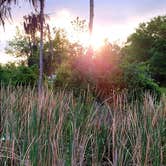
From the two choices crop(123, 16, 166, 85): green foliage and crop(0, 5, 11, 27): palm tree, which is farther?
crop(123, 16, 166, 85): green foliage

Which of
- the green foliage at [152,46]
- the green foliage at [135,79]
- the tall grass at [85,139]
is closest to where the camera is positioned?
the tall grass at [85,139]

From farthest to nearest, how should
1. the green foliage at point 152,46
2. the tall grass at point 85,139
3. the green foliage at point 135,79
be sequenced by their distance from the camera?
the green foliage at point 152,46 < the green foliage at point 135,79 < the tall grass at point 85,139

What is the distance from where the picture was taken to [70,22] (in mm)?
21312

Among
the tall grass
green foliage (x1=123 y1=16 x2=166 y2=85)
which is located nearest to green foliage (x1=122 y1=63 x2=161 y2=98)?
the tall grass

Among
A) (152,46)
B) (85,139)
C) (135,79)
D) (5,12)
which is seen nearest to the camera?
(85,139)

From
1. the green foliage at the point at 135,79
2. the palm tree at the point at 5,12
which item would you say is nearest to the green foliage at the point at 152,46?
the green foliage at the point at 135,79

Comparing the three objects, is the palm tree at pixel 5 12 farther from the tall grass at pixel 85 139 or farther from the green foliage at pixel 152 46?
the green foliage at pixel 152 46

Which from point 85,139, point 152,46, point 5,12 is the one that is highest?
point 152,46

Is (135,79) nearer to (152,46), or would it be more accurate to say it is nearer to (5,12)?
(5,12)

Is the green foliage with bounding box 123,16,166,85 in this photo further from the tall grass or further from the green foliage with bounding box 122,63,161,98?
the tall grass

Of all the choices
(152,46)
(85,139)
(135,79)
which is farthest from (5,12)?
(152,46)

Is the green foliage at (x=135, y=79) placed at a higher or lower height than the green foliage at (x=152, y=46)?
lower

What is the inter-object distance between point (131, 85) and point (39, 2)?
2.88 metres

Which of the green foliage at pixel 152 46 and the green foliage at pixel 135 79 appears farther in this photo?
the green foliage at pixel 152 46
